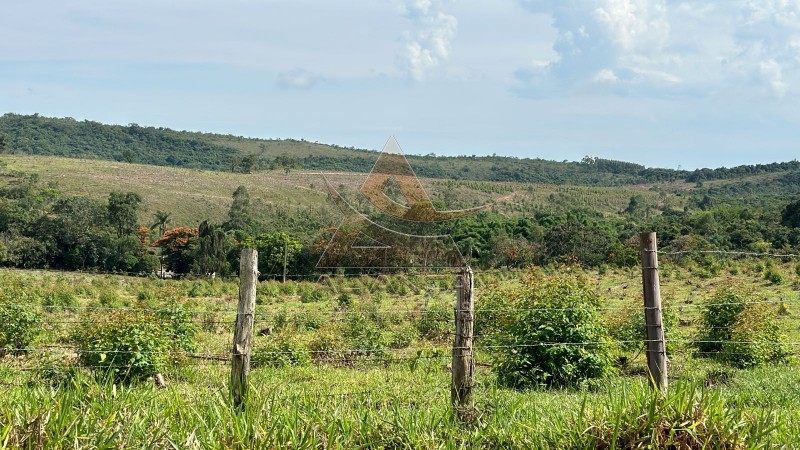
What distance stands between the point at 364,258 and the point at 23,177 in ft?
227

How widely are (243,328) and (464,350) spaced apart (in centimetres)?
162

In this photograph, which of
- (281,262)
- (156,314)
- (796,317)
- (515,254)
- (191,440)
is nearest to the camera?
(191,440)

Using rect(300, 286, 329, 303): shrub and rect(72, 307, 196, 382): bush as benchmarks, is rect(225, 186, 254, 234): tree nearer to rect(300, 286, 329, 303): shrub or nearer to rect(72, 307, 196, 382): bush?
rect(300, 286, 329, 303): shrub

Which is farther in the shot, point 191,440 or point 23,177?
point 23,177

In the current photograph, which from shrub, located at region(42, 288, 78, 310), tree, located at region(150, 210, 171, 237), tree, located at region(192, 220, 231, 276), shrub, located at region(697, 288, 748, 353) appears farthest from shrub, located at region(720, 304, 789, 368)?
tree, located at region(150, 210, 171, 237)

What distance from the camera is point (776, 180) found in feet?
311

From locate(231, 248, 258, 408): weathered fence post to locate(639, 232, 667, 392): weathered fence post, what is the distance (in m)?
2.99

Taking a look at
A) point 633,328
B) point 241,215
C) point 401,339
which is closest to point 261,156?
point 241,215

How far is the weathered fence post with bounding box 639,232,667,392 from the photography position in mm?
5496

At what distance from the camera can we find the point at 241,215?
6488 centimetres

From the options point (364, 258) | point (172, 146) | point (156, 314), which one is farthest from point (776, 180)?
point (172, 146)

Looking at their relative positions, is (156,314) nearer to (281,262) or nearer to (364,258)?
(364,258)

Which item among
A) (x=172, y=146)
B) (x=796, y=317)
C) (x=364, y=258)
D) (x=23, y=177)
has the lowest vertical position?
(x=796, y=317)

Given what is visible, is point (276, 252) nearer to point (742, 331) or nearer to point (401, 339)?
point (401, 339)
